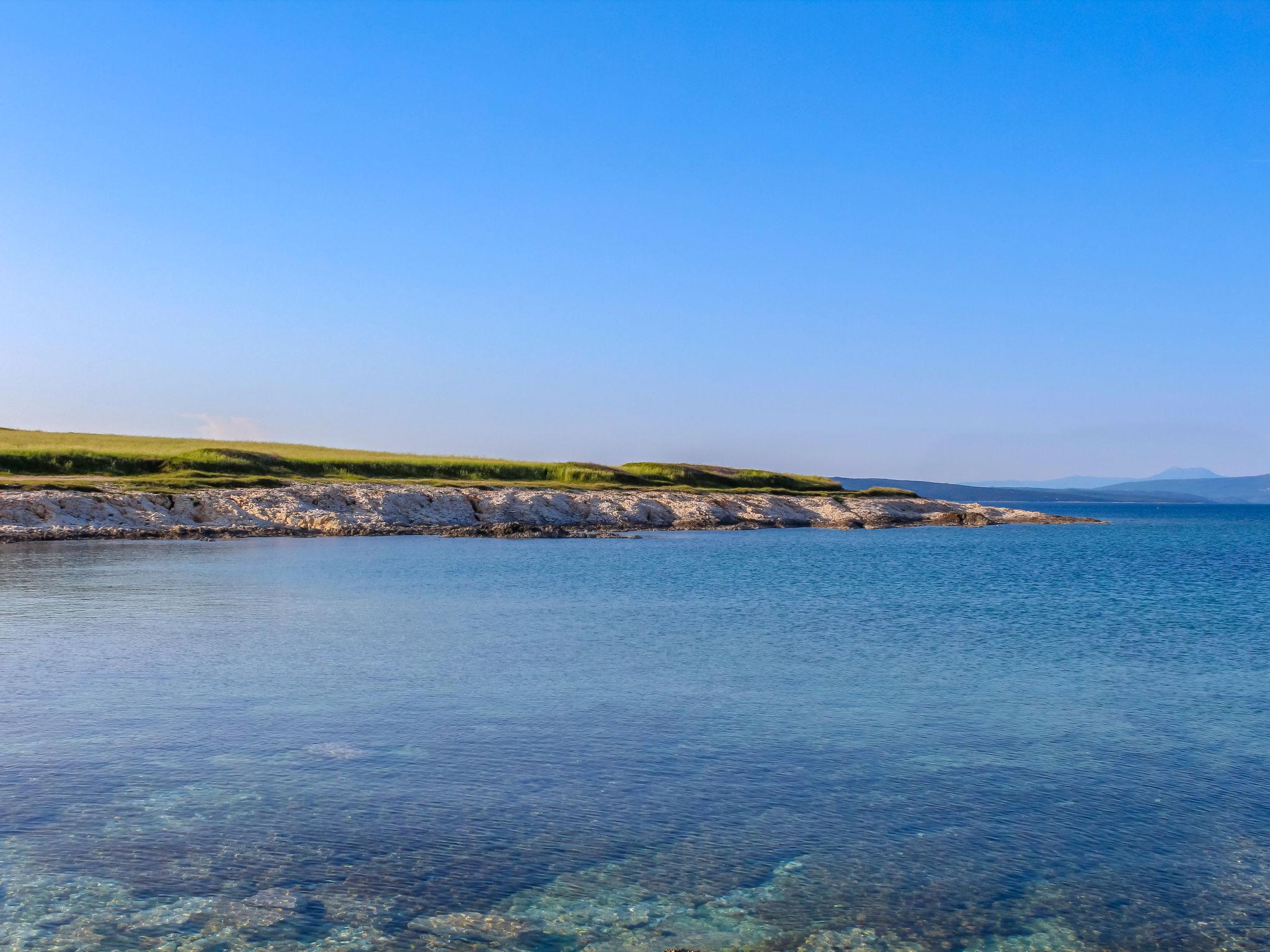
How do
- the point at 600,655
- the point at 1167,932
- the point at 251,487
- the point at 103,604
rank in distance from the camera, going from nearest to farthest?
the point at 1167,932, the point at 600,655, the point at 103,604, the point at 251,487

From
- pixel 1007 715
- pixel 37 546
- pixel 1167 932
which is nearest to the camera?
pixel 1167 932

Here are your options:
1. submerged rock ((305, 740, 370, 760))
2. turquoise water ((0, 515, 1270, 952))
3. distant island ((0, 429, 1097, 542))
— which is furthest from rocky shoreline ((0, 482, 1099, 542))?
submerged rock ((305, 740, 370, 760))

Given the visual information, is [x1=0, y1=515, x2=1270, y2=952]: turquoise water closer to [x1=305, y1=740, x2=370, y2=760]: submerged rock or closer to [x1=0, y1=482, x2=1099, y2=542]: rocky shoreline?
[x1=305, y1=740, x2=370, y2=760]: submerged rock

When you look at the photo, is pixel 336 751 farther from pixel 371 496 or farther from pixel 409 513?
pixel 371 496

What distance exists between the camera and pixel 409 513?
7856 centimetres

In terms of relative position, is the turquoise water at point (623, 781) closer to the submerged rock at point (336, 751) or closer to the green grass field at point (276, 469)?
the submerged rock at point (336, 751)

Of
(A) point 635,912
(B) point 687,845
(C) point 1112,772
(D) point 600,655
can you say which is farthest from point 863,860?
(D) point 600,655

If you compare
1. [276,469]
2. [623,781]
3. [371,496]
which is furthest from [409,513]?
[623,781]

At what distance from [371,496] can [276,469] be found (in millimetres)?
19341

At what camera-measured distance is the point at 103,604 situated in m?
29.5

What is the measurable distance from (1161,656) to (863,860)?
16.8 m

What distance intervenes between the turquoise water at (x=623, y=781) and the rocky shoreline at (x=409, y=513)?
37186 mm

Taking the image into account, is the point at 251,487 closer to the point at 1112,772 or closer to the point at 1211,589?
the point at 1211,589

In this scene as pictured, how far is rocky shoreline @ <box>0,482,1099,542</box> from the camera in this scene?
63.0 meters
